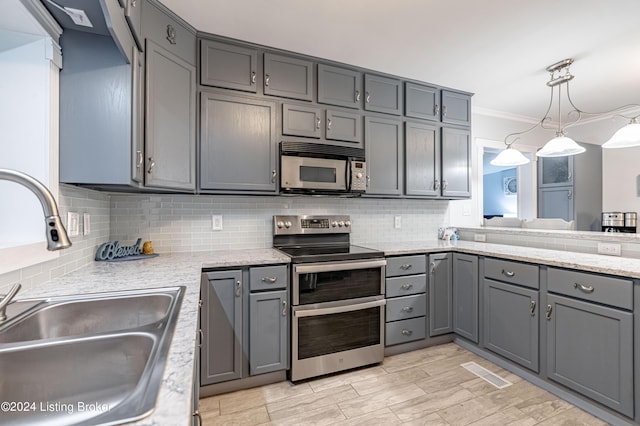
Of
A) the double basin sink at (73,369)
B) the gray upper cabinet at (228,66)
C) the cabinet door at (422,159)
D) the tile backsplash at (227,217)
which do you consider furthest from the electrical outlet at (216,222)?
the cabinet door at (422,159)

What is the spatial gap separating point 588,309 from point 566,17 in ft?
5.96

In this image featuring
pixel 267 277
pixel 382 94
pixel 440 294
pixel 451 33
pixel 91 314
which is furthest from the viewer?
pixel 382 94

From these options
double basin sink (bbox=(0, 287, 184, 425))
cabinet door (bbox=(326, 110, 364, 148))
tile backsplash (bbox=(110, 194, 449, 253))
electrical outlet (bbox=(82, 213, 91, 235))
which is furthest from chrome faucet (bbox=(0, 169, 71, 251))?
cabinet door (bbox=(326, 110, 364, 148))

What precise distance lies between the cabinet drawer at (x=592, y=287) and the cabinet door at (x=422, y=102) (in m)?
1.72

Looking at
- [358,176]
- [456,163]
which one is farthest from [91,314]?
[456,163]

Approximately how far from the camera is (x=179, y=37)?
75.7 inches

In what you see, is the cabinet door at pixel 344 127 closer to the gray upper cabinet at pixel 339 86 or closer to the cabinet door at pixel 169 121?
the gray upper cabinet at pixel 339 86

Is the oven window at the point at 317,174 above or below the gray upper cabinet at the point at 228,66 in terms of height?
below

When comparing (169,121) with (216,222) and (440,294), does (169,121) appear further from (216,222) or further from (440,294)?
(440,294)

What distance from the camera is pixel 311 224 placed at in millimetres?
2646

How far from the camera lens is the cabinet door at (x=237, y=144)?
2100 millimetres

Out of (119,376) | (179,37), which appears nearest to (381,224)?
(179,37)

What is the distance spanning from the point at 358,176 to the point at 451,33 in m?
1.21

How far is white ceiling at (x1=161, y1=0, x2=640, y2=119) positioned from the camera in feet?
5.94
